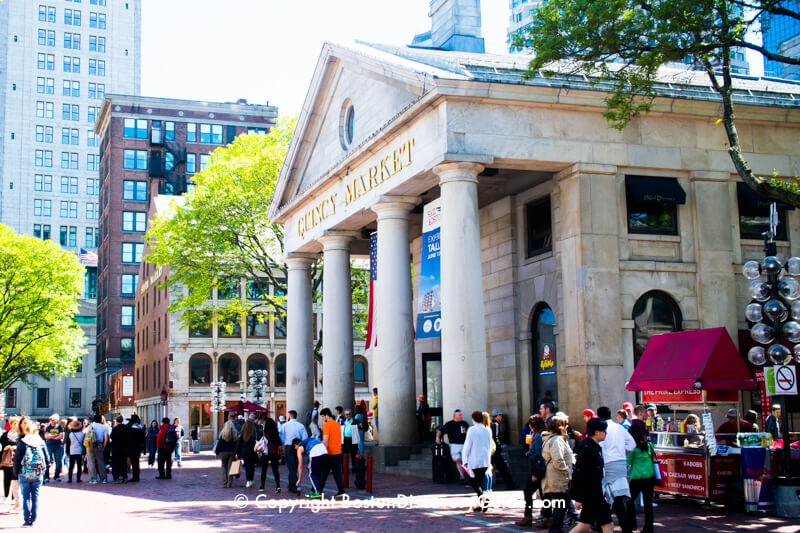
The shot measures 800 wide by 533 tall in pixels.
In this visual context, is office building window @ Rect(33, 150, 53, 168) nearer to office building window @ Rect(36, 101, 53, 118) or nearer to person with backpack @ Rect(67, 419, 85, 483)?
office building window @ Rect(36, 101, 53, 118)

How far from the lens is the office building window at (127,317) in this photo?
311ft

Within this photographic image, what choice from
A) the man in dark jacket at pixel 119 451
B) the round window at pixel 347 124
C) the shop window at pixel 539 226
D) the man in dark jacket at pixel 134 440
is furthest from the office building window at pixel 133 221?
the shop window at pixel 539 226

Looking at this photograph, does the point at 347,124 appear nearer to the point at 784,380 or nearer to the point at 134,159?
the point at 784,380

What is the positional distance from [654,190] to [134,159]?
82.0 meters

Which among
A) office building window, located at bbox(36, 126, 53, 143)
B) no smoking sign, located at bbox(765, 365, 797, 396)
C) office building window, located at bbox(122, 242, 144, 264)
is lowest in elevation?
no smoking sign, located at bbox(765, 365, 797, 396)

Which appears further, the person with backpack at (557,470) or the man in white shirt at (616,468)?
the person with backpack at (557,470)

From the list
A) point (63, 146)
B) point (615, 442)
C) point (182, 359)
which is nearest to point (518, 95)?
point (615, 442)

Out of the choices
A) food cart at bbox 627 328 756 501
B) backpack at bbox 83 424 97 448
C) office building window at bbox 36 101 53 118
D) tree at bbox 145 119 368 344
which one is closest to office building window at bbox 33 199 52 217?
office building window at bbox 36 101 53 118

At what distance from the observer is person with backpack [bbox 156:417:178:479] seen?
26875mm

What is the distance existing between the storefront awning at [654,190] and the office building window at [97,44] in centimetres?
11129

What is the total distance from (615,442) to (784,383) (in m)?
4.94

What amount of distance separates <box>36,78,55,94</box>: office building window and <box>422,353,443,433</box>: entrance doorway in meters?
102

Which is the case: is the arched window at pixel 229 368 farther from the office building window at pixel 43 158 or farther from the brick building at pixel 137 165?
the office building window at pixel 43 158

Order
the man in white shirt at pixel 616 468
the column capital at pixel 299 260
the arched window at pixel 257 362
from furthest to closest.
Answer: the arched window at pixel 257 362, the column capital at pixel 299 260, the man in white shirt at pixel 616 468
